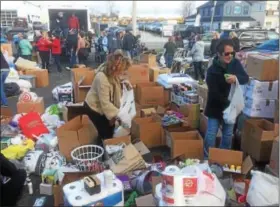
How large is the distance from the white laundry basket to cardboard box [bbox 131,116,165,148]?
72 centimetres

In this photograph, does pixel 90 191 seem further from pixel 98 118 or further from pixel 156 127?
pixel 156 127

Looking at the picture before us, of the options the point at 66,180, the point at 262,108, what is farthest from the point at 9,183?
the point at 262,108

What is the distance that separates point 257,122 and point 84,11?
446 inches

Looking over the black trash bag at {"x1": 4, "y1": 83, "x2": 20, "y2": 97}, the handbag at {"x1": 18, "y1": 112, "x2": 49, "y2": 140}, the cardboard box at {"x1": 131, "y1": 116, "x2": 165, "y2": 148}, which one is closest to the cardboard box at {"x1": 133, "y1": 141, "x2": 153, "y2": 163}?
the cardboard box at {"x1": 131, "y1": 116, "x2": 165, "y2": 148}

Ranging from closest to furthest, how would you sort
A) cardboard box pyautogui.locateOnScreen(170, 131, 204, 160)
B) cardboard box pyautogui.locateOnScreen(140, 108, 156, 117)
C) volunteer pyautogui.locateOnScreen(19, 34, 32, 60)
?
cardboard box pyautogui.locateOnScreen(170, 131, 204, 160) → cardboard box pyautogui.locateOnScreen(140, 108, 156, 117) → volunteer pyautogui.locateOnScreen(19, 34, 32, 60)

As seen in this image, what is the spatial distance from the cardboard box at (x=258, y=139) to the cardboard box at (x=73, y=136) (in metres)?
1.77

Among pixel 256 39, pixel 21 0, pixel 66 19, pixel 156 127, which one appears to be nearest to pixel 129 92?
pixel 156 127

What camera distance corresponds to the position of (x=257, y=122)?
363cm

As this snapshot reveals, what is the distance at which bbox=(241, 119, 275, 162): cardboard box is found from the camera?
131 inches

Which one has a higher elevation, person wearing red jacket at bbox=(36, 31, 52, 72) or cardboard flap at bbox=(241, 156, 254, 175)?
person wearing red jacket at bbox=(36, 31, 52, 72)

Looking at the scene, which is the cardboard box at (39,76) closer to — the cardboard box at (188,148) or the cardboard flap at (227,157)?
the cardboard box at (188,148)

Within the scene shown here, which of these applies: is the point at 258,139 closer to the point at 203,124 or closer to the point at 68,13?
the point at 203,124

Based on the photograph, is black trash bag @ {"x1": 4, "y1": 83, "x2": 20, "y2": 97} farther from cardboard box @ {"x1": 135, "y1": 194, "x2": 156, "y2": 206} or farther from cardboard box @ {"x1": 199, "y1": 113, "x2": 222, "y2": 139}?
cardboard box @ {"x1": 135, "y1": 194, "x2": 156, "y2": 206}

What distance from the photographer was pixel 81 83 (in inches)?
207
